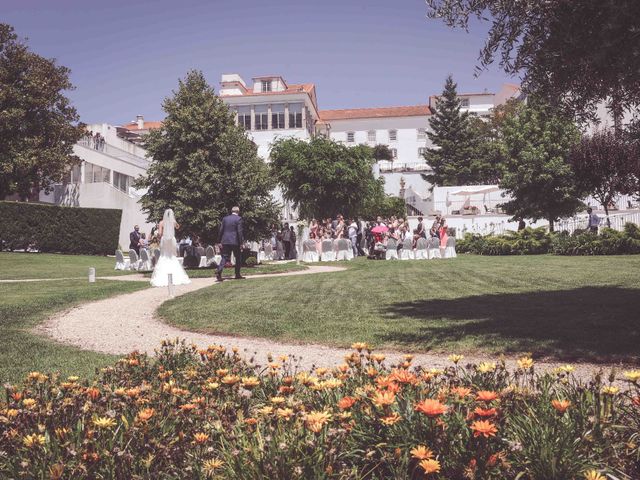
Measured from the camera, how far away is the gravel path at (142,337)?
19.0ft

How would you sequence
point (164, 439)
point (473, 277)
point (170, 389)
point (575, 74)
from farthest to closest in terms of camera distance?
point (473, 277), point (575, 74), point (170, 389), point (164, 439)

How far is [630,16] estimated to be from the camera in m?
5.96

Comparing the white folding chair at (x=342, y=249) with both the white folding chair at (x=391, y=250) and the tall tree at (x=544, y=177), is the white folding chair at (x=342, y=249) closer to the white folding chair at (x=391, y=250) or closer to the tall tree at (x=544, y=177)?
the white folding chair at (x=391, y=250)

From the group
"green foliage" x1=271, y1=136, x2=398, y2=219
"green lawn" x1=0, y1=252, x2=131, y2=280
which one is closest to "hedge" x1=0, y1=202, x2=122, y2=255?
"green lawn" x1=0, y1=252, x2=131, y2=280

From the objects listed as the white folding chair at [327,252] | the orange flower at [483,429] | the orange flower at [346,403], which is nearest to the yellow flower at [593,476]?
the orange flower at [483,429]

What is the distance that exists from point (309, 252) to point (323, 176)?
12.4m

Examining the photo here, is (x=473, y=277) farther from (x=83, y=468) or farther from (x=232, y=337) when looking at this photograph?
(x=83, y=468)

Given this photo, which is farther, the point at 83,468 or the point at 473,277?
the point at 473,277

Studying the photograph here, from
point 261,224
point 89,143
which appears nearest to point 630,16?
point 261,224

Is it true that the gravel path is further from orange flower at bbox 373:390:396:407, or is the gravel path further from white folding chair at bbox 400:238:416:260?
white folding chair at bbox 400:238:416:260

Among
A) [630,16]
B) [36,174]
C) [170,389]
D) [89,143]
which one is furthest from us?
[89,143]

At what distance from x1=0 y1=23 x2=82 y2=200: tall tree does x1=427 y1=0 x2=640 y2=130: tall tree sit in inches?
1337

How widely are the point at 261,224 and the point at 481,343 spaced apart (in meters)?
17.4

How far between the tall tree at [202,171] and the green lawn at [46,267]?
3527 millimetres
